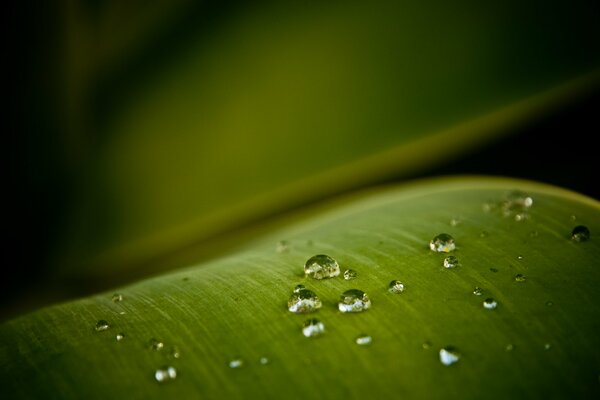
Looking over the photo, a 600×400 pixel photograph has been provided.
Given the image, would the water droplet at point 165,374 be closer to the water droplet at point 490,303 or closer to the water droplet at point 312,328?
the water droplet at point 312,328

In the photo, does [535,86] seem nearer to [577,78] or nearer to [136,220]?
[577,78]

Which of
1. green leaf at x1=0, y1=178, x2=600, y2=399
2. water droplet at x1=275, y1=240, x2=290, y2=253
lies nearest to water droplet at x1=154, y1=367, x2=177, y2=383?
green leaf at x1=0, y1=178, x2=600, y2=399

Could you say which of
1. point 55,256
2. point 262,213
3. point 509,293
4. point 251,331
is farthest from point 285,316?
point 55,256

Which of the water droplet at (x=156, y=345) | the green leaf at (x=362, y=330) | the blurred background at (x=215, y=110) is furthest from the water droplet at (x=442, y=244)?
the blurred background at (x=215, y=110)

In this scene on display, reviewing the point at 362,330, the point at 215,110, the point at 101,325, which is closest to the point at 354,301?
the point at 362,330

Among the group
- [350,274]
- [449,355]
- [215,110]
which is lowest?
[449,355]

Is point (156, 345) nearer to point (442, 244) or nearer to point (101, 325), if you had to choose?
point (101, 325)
